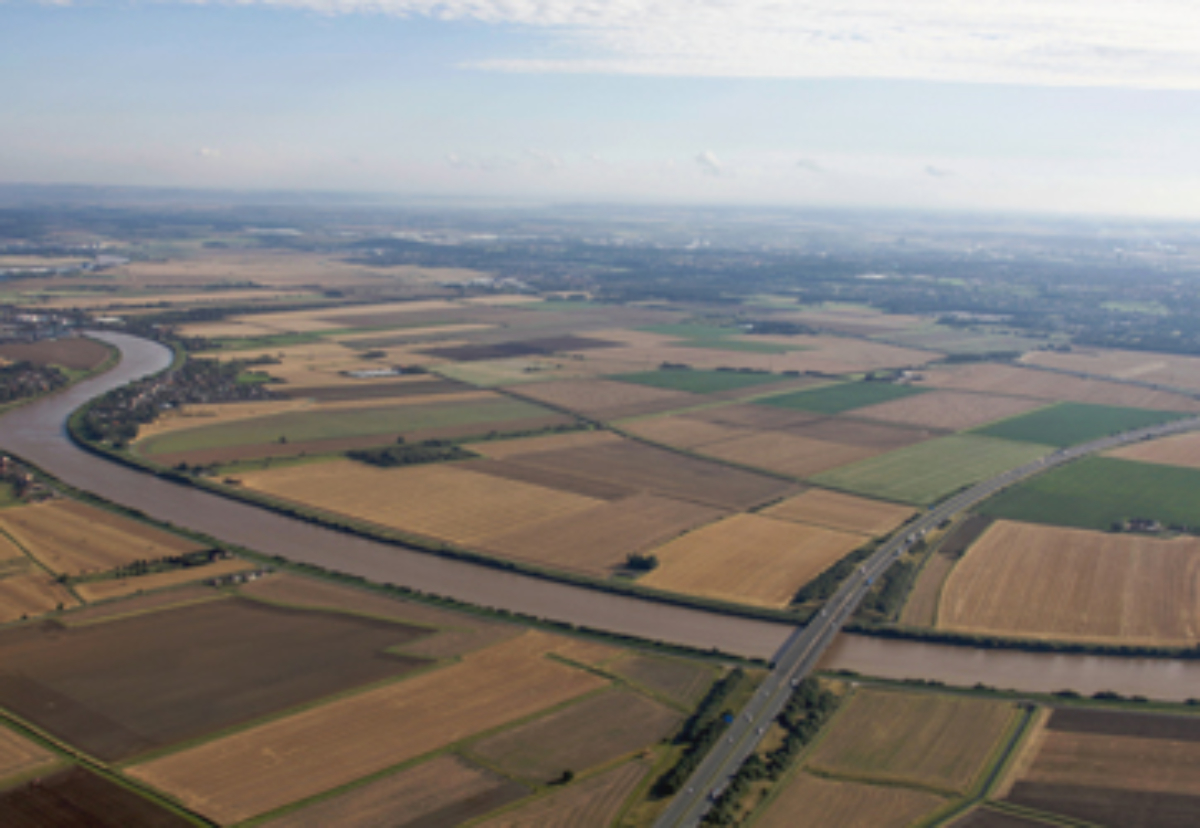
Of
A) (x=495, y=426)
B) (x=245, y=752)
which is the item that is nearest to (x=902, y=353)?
(x=495, y=426)

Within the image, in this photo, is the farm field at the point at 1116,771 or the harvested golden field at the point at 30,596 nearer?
the farm field at the point at 1116,771

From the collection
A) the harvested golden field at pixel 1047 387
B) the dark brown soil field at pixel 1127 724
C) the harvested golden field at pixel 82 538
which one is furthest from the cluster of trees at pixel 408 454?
the harvested golden field at pixel 1047 387

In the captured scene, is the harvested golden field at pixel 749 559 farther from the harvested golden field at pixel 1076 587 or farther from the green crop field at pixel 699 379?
the green crop field at pixel 699 379

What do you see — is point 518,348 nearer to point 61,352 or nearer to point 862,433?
point 61,352

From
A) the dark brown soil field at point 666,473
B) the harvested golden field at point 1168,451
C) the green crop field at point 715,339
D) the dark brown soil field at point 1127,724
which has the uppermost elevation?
the green crop field at point 715,339

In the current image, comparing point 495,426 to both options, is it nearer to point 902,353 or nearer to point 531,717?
point 531,717

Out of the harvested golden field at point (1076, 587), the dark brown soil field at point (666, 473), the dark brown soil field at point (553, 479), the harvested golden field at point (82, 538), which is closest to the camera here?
the harvested golden field at point (1076, 587)

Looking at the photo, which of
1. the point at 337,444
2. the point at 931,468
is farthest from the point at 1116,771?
the point at 337,444
